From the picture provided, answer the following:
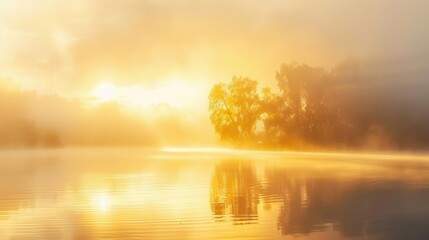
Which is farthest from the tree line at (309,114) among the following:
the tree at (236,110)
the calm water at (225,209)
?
the calm water at (225,209)

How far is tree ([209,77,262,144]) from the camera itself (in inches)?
3041

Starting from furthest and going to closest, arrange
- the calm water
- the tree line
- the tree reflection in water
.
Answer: the tree line
the tree reflection in water
the calm water

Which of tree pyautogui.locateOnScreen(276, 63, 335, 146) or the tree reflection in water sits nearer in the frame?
the tree reflection in water

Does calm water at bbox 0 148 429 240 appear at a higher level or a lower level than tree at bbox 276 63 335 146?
lower

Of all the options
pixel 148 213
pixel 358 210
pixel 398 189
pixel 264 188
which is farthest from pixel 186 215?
pixel 398 189

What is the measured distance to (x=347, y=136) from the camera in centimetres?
7325

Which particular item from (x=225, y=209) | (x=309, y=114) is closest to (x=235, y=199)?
(x=225, y=209)

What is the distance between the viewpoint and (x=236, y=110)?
77.9 meters

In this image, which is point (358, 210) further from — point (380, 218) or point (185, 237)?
point (185, 237)

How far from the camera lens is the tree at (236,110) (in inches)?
3041

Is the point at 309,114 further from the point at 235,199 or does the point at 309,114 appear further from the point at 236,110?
the point at 235,199

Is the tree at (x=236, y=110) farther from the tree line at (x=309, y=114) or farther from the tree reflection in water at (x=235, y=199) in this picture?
the tree reflection in water at (x=235, y=199)

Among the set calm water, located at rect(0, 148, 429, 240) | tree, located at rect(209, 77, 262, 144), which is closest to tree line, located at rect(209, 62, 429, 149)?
tree, located at rect(209, 77, 262, 144)

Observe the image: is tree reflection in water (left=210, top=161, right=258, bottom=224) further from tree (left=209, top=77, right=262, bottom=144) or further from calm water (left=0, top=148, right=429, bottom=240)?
tree (left=209, top=77, right=262, bottom=144)
